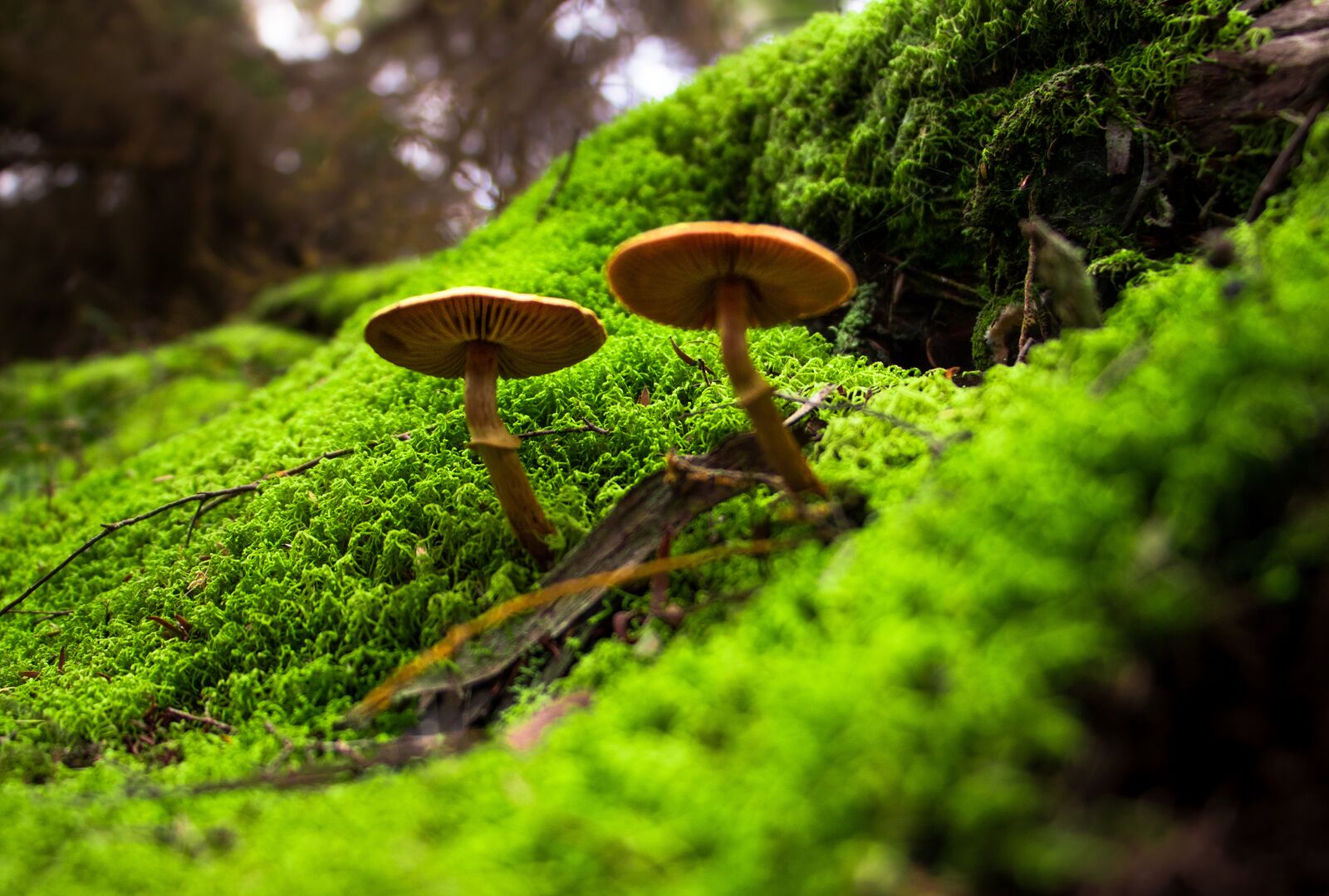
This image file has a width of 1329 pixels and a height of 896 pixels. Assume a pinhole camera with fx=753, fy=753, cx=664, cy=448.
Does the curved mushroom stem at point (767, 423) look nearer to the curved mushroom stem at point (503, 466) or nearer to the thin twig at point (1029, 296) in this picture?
the curved mushroom stem at point (503, 466)

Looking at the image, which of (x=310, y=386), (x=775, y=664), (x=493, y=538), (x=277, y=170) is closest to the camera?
(x=775, y=664)

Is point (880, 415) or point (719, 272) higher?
point (719, 272)

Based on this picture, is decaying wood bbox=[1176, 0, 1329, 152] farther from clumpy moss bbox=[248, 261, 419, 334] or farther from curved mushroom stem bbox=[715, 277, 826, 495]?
clumpy moss bbox=[248, 261, 419, 334]

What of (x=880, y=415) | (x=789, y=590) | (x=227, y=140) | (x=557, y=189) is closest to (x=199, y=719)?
(x=789, y=590)

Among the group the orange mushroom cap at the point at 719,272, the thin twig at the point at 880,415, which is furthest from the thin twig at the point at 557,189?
the thin twig at the point at 880,415

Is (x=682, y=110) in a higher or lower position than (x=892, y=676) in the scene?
higher

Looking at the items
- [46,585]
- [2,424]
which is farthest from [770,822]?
[2,424]

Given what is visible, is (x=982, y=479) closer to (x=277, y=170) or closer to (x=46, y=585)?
(x=46, y=585)

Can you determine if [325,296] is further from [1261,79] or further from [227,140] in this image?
[1261,79]
